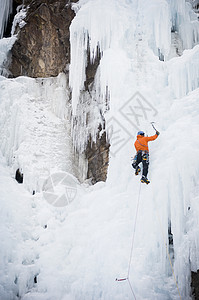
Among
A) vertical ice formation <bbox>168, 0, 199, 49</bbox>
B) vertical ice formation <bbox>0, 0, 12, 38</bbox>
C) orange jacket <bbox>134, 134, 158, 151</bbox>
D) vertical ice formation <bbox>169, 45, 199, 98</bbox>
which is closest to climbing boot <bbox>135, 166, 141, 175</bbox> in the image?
orange jacket <bbox>134, 134, 158, 151</bbox>

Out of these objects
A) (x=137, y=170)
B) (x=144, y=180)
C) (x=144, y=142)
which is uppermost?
(x=144, y=142)

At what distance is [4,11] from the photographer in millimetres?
10320

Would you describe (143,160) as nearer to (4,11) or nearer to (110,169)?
(110,169)

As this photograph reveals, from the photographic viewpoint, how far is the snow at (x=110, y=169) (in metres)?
3.89

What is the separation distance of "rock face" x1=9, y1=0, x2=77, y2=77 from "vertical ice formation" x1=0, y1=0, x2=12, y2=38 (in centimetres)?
141

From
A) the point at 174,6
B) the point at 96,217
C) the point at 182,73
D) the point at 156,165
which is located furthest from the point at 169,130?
the point at 174,6

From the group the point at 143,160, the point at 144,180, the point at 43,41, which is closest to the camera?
the point at 144,180

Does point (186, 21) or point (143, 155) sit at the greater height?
point (186, 21)

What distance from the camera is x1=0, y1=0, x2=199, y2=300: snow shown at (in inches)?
153

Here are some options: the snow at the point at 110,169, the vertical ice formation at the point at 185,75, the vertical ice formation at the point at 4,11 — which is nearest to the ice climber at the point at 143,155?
the snow at the point at 110,169

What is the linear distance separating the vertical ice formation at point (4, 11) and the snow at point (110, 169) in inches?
150

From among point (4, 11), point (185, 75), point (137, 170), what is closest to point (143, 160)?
point (137, 170)

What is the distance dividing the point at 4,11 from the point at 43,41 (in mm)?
2944

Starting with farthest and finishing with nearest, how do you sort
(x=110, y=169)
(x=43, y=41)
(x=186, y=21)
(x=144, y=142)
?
(x=43, y=41) < (x=186, y=21) < (x=110, y=169) < (x=144, y=142)
